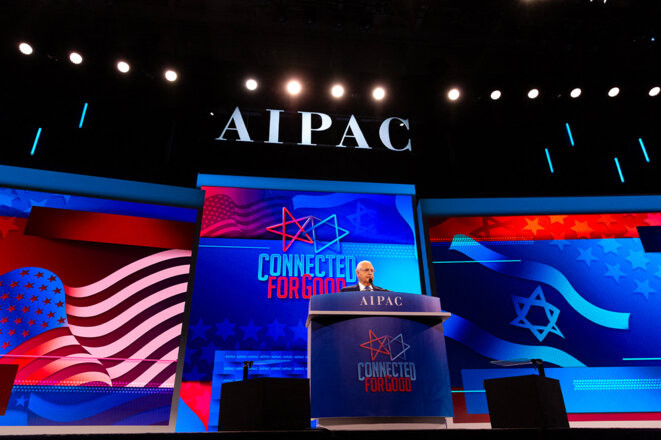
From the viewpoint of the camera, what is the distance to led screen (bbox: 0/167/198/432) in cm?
486

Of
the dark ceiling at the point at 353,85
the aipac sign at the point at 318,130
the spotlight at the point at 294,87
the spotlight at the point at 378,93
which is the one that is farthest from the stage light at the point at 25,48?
the spotlight at the point at 378,93

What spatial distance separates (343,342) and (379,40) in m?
5.46

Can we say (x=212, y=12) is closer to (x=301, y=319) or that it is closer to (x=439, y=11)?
(x=439, y=11)

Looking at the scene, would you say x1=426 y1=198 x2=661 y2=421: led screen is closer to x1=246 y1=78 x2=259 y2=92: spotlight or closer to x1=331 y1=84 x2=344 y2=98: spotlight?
x1=331 y1=84 x2=344 y2=98: spotlight

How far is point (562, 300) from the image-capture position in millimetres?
6004

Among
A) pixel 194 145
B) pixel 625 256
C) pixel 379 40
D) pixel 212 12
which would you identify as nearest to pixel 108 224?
pixel 194 145

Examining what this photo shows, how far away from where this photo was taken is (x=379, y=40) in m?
6.93

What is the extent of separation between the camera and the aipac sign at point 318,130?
6.48 meters

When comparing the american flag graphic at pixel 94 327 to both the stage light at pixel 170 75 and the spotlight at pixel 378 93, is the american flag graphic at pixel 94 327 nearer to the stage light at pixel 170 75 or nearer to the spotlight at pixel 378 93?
the stage light at pixel 170 75

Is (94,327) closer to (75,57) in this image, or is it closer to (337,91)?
(75,57)

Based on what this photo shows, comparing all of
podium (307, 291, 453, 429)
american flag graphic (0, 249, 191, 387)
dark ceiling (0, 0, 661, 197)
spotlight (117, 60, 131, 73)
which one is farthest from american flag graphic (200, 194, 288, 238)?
podium (307, 291, 453, 429)

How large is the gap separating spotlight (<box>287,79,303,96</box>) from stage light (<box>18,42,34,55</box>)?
130 inches

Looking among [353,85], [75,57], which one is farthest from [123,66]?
[353,85]

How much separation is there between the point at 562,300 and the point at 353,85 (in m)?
4.19
